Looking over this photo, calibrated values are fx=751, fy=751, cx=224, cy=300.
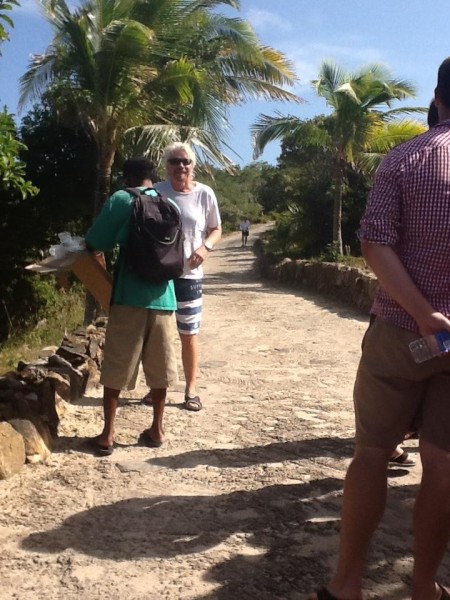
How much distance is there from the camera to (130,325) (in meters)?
4.00

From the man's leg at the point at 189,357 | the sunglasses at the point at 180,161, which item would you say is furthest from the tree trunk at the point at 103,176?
the sunglasses at the point at 180,161

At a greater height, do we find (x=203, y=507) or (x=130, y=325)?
(x=130, y=325)

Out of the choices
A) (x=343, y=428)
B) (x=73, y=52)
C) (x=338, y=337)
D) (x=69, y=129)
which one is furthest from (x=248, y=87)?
(x=343, y=428)

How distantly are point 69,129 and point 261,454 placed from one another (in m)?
11.2

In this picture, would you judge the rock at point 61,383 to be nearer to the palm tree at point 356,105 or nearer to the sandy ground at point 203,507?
the sandy ground at point 203,507

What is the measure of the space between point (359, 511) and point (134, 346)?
2028 millimetres

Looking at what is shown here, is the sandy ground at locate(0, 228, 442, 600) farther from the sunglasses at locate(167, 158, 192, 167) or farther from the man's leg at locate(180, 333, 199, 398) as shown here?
the sunglasses at locate(167, 158, 192, 167)

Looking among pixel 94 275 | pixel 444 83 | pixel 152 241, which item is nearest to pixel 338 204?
pixel 94 275

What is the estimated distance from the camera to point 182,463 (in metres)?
3.90

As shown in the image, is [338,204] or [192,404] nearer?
[192,404]

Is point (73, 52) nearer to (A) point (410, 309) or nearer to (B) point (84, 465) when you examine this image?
(B) point (84, 465)

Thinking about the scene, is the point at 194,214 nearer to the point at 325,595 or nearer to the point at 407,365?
the point at 407,365

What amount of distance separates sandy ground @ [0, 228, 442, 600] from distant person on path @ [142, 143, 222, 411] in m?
0.55

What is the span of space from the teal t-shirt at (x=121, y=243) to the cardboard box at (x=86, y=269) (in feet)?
0.41
